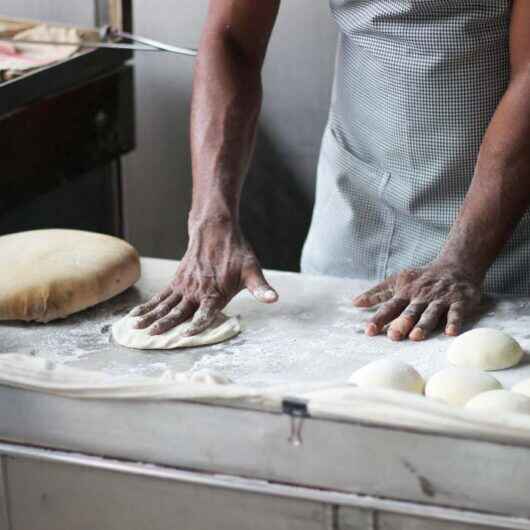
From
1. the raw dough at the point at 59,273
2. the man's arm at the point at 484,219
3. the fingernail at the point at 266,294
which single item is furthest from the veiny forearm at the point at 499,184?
the raw dough at the point at 59,273

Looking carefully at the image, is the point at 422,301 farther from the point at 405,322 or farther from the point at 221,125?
the point at 221,125

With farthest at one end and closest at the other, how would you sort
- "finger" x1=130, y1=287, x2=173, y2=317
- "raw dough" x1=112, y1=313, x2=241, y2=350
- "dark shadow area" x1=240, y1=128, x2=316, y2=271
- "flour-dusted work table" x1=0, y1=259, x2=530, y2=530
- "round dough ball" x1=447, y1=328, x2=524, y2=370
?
1. "dark shadow area" x1=240, y1=128, x2=316, y2=271
2. "finger" x1=130, y1=287, x2=173, y2=317
3. "raw dough" x1=112, y1=313, x2=241, y2=350
4. "round dough ball" x1=447, y1=328, x2=524, y2=370
5. "flour-dusted work table" x1=0, y1=259, x2=530, y2=530

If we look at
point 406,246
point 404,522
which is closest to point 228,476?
point 404,522

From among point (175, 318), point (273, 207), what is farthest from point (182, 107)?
point (175, 318)

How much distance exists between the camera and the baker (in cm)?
174

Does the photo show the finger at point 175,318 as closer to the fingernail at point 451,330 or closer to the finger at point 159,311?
the finger at point 159,311

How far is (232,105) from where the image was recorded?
202cm

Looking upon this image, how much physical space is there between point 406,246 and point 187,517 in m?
0.99

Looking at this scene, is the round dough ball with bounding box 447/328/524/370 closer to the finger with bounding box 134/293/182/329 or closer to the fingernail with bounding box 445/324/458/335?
the fingernail with bounding box 445/324/458/335

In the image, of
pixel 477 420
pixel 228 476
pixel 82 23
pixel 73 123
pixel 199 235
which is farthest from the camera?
pixel 82 23

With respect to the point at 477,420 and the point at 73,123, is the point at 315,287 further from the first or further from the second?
the point at 73,123

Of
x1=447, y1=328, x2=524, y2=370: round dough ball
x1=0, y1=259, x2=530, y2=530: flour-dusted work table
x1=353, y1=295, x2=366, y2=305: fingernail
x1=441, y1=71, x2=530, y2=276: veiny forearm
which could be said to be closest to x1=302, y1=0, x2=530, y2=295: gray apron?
x1=441, y1=71, x2=530, y2=276: veiny forearm

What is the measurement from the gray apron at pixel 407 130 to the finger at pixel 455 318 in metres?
0.36

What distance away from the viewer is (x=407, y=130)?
6.49ft
